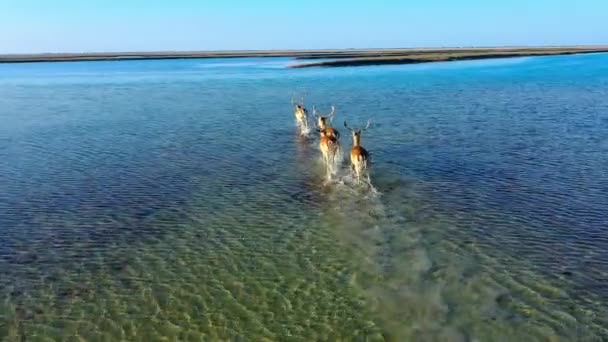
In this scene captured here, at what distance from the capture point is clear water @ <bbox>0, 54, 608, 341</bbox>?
797 cm

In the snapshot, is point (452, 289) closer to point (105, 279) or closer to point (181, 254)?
point (181, 254)

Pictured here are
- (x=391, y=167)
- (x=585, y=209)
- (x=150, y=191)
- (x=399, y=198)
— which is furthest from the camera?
(x=391, y=167)

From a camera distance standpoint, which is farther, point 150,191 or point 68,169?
point 68,169

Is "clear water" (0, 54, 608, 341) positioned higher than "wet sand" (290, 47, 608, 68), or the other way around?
"clear water" (0, 54, 608, 341)

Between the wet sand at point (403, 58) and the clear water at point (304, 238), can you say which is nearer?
the clear water at point (304, 238)

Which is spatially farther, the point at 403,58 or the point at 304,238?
the point at 403,58

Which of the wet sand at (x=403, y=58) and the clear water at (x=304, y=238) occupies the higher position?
the clear water at (x=304, y=238)

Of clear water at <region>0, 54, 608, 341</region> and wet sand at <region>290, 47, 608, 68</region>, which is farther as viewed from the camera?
wet sand at <region>290, 47, 608, 68</region>

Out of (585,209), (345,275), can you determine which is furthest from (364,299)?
(585,209)

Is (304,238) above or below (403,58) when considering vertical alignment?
above

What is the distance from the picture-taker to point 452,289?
343 inches

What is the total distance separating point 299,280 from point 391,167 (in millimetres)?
7813

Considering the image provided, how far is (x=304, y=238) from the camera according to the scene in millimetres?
10984

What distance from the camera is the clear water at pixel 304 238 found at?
7.97m
